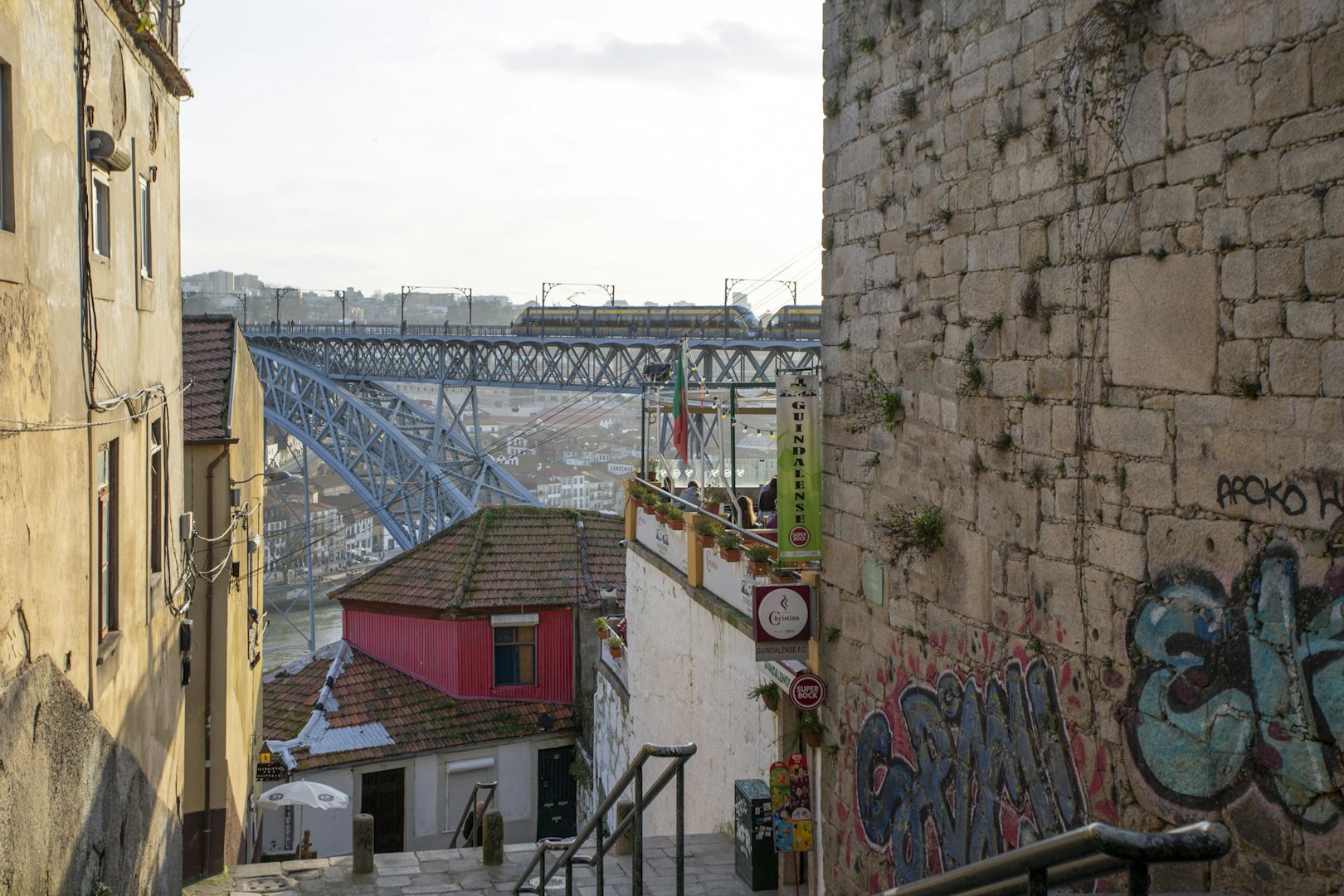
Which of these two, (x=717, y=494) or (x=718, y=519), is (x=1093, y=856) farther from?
(x=717, y=494)

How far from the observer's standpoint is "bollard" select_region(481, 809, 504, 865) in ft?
32.5

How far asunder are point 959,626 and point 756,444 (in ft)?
336

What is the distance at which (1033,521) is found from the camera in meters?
5.27

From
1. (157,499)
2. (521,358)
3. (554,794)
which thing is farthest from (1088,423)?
(521,358)

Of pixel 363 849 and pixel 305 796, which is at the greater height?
Result: pixel 363 849

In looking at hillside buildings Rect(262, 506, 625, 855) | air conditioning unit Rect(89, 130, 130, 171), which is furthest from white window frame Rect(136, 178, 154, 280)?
hillside buildings Rect(262, 506, 625, 855)

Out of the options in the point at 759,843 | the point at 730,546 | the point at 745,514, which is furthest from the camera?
the point at 745,514

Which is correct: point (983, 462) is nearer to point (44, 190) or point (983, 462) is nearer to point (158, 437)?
point (44, 190)

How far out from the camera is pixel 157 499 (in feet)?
28.3

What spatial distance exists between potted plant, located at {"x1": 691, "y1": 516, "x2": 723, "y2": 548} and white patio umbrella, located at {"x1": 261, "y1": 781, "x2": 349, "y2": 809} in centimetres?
578

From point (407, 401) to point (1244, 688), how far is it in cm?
3703

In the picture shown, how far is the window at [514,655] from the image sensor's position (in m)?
19.4

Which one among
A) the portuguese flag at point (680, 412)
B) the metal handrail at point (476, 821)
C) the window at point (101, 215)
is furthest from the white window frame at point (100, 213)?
the metal handrail at point (476, 821)

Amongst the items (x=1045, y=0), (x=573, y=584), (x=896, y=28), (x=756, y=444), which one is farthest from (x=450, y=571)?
(x=756, y=444)
